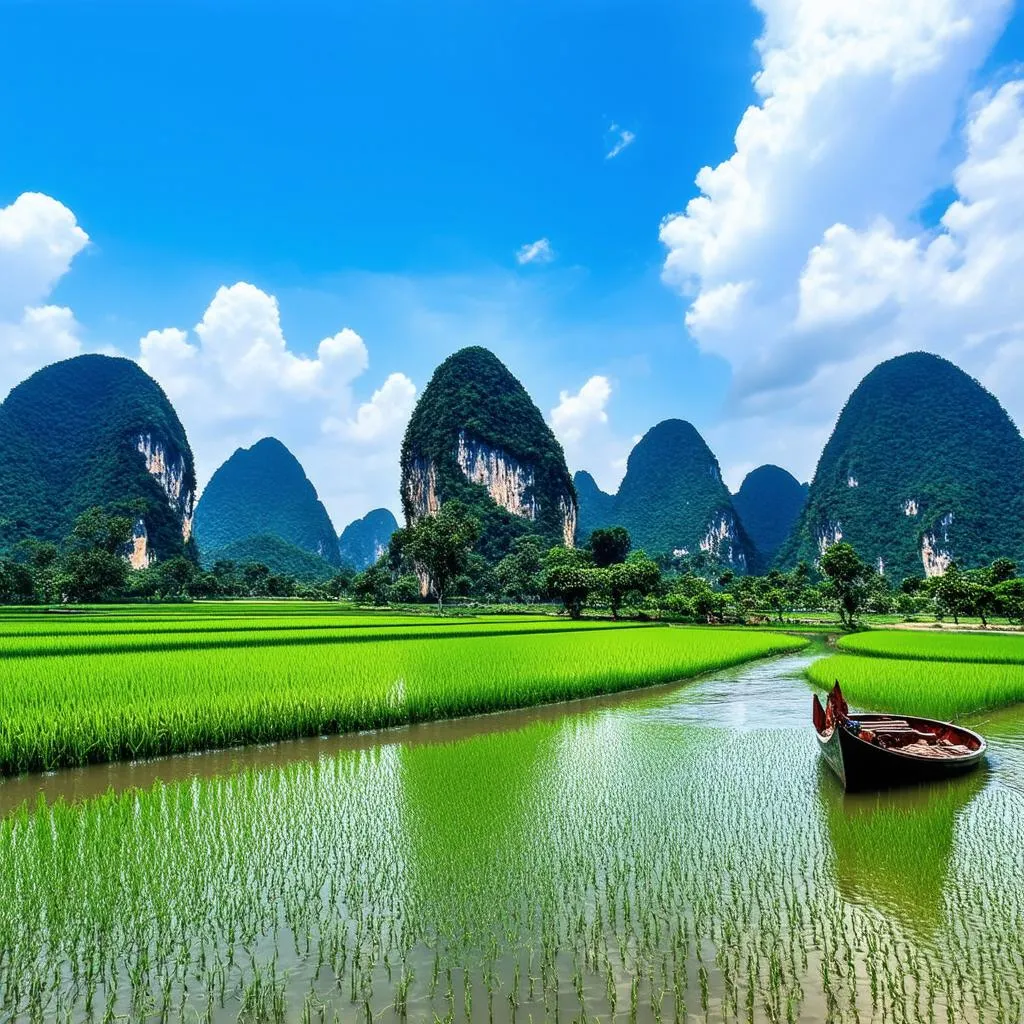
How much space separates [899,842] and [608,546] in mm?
65828

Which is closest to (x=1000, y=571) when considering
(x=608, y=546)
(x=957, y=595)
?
(x=957, y=595)

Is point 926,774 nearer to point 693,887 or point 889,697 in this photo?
point 693,887

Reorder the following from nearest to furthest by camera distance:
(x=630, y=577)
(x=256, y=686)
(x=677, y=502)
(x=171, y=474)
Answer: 1. (x=256, y=686)
2. (x=630, y=577)
3. (x=171, y=474)
4. (x=677, y=502)

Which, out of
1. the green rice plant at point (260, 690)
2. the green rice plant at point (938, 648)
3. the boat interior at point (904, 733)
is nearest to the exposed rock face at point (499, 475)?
the green rice plant at point (938, 648)

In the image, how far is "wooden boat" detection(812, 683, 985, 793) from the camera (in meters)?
6.28

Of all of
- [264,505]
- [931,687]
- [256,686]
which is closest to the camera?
[256,686]

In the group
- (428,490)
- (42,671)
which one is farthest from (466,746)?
(428,490)

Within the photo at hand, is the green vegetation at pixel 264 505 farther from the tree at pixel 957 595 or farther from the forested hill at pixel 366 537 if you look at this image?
the tree at pixel 957 595

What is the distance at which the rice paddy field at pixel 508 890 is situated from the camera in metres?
2.99

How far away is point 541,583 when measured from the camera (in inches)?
2296

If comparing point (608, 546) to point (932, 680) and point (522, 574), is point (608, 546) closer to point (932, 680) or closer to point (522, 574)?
point (522, 574)

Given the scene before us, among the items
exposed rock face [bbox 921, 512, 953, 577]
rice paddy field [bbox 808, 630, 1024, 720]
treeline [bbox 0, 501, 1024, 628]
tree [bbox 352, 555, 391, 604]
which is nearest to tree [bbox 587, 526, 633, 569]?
treeline [bbox 0, 501, 1024, 628]

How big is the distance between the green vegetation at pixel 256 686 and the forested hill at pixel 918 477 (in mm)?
71111

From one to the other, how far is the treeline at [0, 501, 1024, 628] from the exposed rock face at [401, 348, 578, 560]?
5250 mm
